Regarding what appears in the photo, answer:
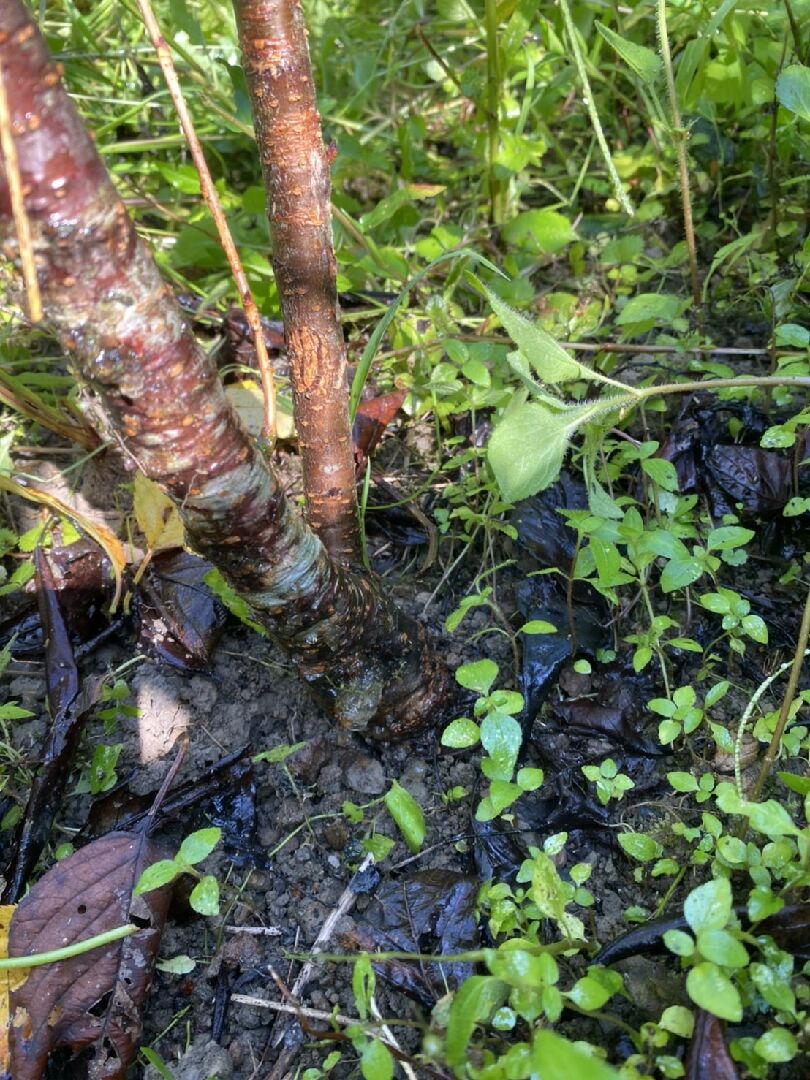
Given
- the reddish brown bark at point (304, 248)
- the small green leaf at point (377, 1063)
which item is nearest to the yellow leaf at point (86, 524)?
the reddish brown bark at point (304, 248)

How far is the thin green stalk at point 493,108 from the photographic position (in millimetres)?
1817

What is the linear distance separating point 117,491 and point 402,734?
890 millimetres

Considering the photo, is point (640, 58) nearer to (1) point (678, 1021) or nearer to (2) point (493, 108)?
(2) point (493, 108)

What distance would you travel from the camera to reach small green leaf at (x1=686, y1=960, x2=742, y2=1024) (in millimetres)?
888

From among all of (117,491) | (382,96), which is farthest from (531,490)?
(382,96)

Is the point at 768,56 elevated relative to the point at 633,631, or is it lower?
elevated

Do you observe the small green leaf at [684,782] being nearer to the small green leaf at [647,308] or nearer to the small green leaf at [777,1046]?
the small green leaf at [777,1046]

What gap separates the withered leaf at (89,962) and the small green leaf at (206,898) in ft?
0.49

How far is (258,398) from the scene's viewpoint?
1925mm

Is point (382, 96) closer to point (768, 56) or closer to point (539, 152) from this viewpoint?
point (539, 152)

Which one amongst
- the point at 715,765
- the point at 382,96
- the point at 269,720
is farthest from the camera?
the point at 382,96

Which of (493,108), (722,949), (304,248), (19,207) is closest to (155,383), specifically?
(19,207)

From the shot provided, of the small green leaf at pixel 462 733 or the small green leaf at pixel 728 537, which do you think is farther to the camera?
the small green leaf at pixel 728 537

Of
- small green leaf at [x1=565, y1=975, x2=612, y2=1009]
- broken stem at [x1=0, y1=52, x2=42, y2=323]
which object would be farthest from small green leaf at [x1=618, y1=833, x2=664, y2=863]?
broken stem at [x1=0, y1=52, x2=42, y2=323]
